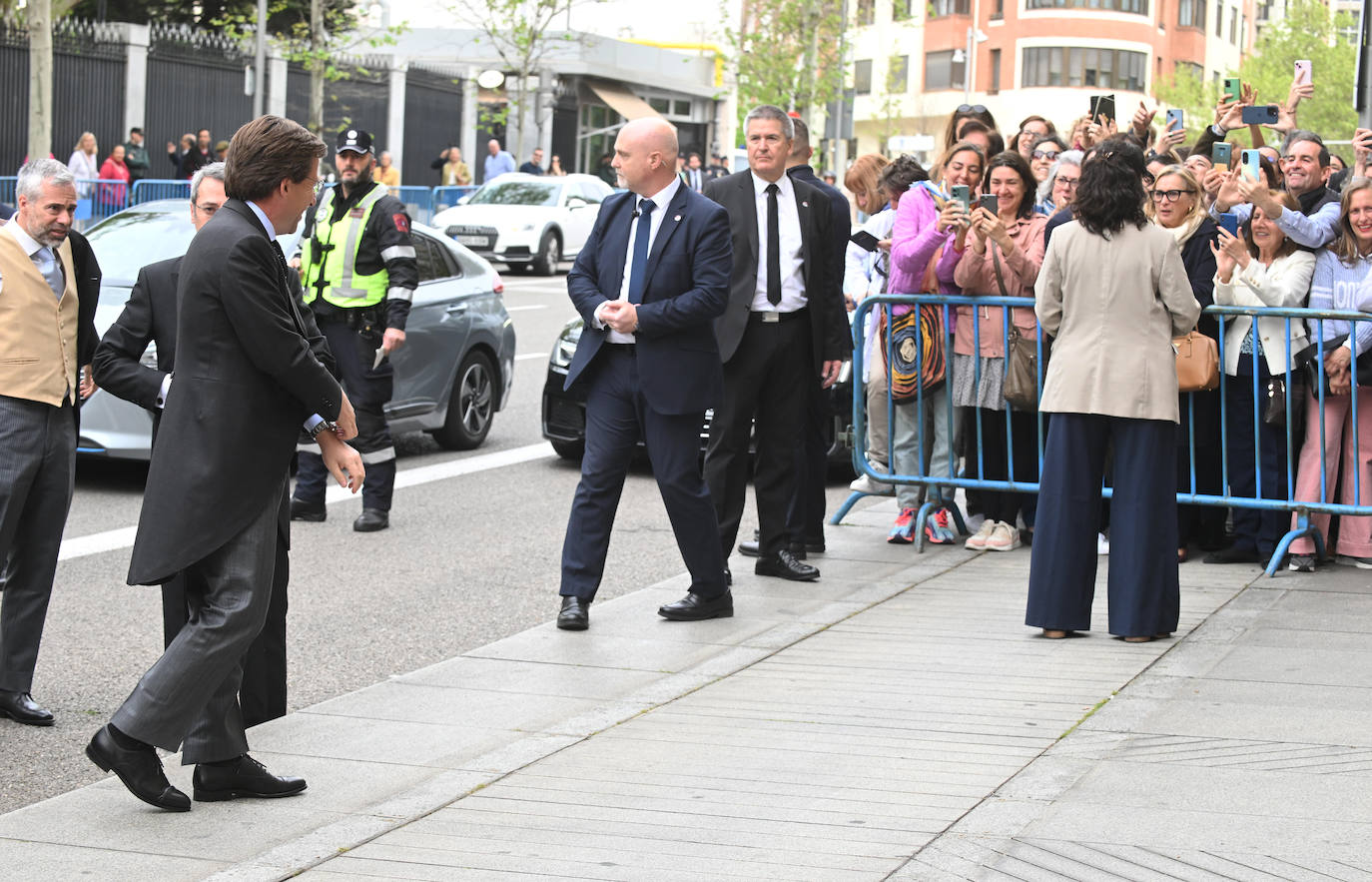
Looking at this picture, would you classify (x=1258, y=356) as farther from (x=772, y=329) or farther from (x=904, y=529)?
(x=772, y=329)

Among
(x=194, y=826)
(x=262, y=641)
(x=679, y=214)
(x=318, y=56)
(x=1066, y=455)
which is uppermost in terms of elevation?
(x=318, y=56)

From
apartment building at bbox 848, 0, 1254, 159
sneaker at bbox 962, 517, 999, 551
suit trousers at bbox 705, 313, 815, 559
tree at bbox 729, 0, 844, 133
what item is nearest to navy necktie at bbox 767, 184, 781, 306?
suit trousers at bbox 705, 313, 815, 559

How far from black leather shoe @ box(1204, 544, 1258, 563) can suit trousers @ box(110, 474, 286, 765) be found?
18.2ft

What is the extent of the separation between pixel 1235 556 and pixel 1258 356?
1.01m

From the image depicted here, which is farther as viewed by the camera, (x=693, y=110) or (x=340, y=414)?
(x=693, y=110)

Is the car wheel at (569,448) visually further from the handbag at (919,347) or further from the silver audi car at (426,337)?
the handbag at (919,347)

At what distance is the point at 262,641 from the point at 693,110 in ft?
216

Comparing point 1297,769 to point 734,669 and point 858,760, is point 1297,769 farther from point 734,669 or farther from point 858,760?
point 734,669

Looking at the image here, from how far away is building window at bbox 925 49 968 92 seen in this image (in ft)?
285

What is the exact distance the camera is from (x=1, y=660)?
6.18 m

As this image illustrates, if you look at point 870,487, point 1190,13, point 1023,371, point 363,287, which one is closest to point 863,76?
point 1190,13

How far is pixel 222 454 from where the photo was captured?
4.87 m

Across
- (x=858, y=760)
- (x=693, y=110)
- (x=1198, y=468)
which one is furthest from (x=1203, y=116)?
(x=858, y=760)

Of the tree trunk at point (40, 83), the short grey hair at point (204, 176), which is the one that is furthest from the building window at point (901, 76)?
the short grey hair at point (204, 176)
